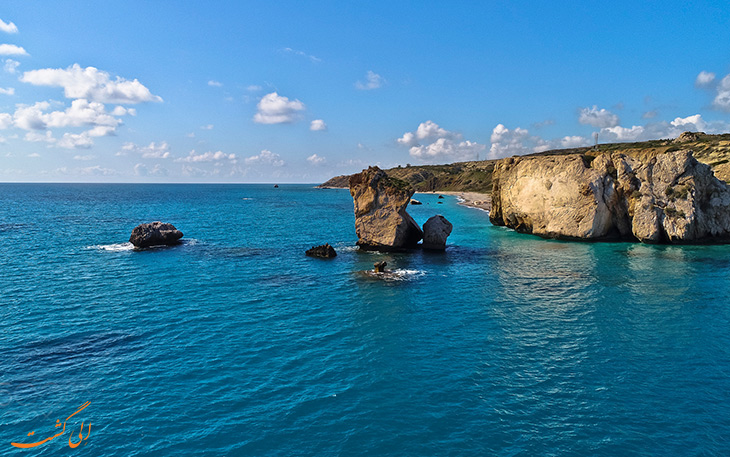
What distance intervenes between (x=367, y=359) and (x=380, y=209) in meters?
32.2

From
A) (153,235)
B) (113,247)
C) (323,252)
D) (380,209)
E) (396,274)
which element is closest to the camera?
(396,274)

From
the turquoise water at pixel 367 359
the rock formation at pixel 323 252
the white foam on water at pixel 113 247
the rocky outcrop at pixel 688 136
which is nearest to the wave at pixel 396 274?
the turquoise water at pixel 367 359

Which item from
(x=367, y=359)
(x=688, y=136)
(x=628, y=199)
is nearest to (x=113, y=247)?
(x=367, y=359)

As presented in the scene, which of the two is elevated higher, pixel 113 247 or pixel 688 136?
pixel 688 136

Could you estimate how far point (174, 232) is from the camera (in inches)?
2383

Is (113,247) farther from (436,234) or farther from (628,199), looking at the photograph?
(628,199)

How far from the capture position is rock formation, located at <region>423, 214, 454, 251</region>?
55062 mm

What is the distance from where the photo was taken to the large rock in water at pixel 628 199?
5847 cm

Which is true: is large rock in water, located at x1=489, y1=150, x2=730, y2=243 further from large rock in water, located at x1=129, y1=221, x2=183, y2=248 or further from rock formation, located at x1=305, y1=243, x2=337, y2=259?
large rock in water, located at x1=129, y1=221, x2=183, y2=248

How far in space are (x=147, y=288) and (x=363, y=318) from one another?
67.2 ft

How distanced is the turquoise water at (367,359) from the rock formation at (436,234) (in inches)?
355

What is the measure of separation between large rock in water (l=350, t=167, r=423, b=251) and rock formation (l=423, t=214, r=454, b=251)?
2668 millimetres

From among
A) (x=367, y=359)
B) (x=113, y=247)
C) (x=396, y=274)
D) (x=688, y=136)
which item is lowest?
(x=367, y=359)

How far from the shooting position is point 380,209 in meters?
53.8
